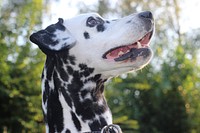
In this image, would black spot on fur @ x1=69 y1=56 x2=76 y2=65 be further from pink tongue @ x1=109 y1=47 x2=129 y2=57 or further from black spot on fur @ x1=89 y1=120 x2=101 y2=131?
black spot on fur @ x1=89 y1=120 x2=101 y2=131

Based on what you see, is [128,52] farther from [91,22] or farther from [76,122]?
[76,122]

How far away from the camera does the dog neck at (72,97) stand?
9.22ft

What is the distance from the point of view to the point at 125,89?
10.8 m

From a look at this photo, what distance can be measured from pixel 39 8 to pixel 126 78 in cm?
305

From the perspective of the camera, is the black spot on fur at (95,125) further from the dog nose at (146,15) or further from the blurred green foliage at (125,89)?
the blurred green foliage at (125,89)

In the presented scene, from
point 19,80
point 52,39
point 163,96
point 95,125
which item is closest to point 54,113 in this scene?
point 95,125

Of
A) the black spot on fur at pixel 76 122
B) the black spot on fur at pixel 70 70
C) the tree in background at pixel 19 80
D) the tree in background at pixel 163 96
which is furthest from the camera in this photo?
the tree in background at pixel 163 96

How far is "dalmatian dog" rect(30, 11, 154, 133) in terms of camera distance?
283 centimetres

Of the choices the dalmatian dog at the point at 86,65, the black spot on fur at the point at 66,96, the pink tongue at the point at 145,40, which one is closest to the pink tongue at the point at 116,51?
the dalmatian dog at the point at 86,65

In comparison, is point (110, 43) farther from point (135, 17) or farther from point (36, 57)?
point (36, 57)

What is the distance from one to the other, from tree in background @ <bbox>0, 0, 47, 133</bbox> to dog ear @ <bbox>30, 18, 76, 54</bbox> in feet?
13.8

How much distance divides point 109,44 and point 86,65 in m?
0.18

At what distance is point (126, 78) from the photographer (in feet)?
35.6

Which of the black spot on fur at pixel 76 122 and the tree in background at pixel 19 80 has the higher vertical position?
the tree in background at pixel 19 80
